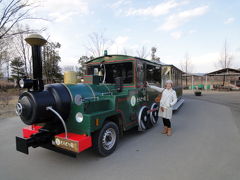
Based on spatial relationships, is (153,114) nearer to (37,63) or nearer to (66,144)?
(66,144)

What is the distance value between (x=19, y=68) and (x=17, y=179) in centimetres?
2778

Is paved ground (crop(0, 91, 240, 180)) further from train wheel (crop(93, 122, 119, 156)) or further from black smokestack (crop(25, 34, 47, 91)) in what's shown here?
black smokestack (crop(25, 34, 47, 91))

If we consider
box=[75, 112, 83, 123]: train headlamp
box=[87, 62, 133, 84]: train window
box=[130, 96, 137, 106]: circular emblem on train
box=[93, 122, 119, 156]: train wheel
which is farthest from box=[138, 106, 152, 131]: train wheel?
box=[75, 112, 83, 123]: train headlamp

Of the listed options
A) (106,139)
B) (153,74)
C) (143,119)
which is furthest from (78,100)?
(153,74)

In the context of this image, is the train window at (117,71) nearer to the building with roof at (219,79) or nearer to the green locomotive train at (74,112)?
the green locomotive train at (74,112)

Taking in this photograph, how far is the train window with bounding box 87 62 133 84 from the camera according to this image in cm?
414

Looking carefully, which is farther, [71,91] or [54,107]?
[71,91]

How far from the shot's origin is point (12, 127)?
520cm

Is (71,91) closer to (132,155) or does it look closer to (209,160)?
(132,155)

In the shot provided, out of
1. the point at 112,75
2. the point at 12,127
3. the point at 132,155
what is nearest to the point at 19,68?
the point at 12,127

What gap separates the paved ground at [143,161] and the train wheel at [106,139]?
154mm

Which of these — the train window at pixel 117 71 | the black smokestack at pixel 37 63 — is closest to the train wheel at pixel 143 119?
the train window at pixel 117 71

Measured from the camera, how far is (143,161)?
2.88 m

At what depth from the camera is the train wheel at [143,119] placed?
4.17m
